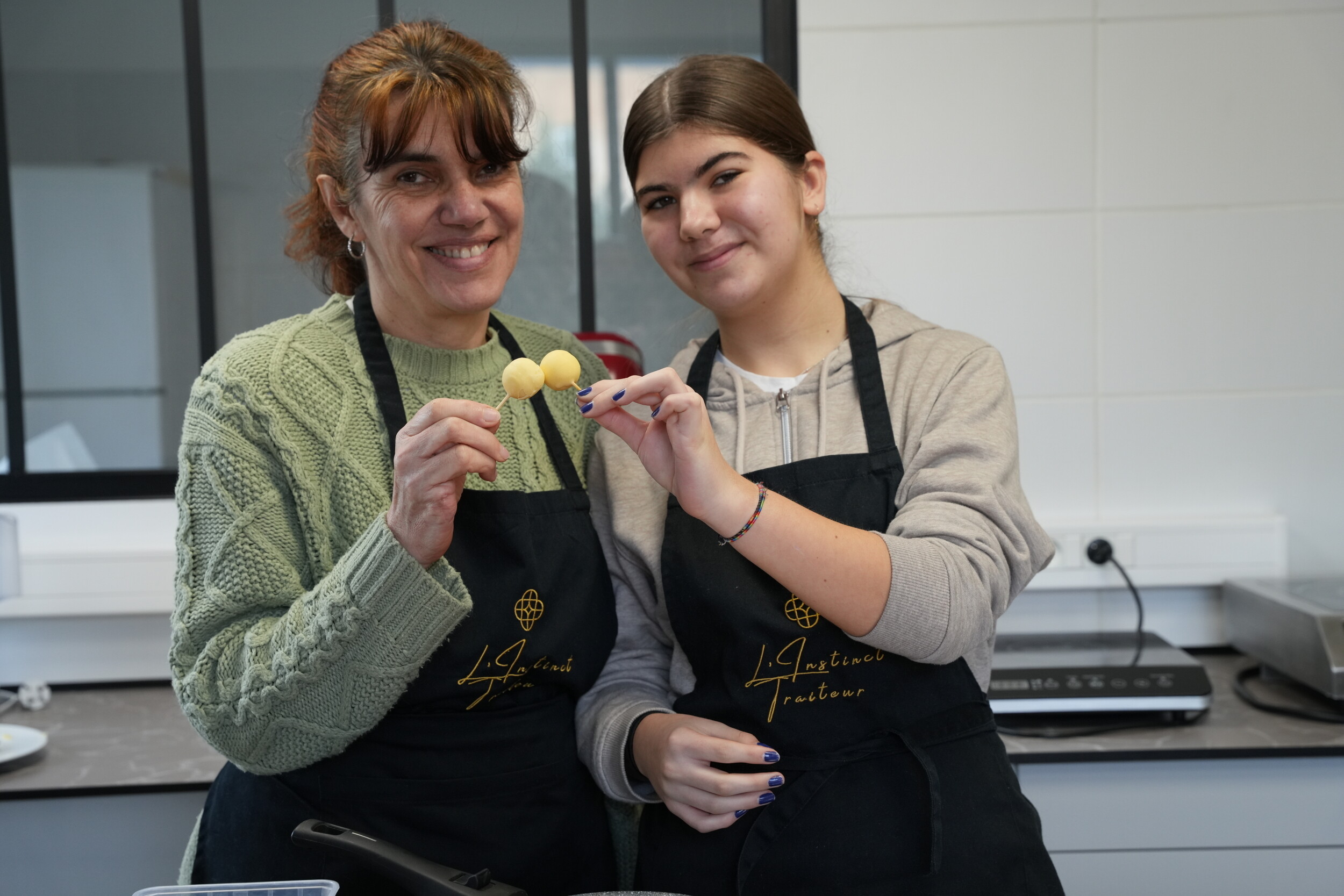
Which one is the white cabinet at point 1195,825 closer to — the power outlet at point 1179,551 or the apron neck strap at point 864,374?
the power outlet at point 1179,551

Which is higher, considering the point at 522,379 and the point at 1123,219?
the point at 1123,219

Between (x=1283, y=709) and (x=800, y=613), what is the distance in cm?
110

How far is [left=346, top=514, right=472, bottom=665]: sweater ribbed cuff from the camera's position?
36.4 inches

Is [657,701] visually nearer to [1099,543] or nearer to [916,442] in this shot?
[916,442]

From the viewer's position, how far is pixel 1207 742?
59.9 inches

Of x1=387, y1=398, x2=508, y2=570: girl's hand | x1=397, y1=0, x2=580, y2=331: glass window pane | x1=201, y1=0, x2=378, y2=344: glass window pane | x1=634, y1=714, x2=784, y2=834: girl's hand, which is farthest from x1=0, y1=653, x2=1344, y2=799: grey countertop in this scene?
x1=201, y1=0, x2=378, y2=344: glass window pane

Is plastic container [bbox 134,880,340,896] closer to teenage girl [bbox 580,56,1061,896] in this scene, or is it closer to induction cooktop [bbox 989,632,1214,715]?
teenage girl [bbox 580,56,1061,896]

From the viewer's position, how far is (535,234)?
2.83 metres

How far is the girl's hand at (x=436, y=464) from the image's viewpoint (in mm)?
895

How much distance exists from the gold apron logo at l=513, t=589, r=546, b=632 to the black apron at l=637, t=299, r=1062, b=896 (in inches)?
5.9


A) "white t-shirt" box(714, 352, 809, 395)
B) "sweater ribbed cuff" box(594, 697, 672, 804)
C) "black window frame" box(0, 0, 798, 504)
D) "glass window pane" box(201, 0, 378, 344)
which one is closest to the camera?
"sweater ribbed cuff" box(594, 697, 672, 804)


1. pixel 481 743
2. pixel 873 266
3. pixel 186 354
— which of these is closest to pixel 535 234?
pixel 873 266

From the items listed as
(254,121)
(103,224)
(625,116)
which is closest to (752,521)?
(625,116)

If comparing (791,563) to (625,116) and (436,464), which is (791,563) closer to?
(436,464)
